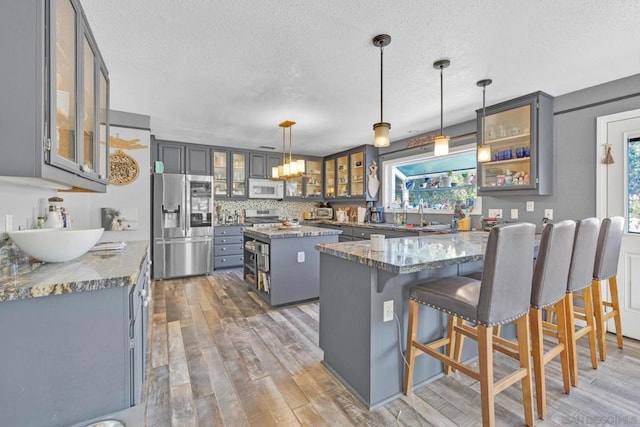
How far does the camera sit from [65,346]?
1.15m

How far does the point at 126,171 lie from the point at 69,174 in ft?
8.96

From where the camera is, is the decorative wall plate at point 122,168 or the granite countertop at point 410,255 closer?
the granite countertop at point 410,255

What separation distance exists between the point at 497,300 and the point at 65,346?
6.02 feet

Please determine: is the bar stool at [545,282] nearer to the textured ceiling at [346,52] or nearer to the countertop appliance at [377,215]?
the textured ceiling at [346,52]

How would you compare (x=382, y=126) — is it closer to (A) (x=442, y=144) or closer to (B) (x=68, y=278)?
(A) (x=442, y=144)

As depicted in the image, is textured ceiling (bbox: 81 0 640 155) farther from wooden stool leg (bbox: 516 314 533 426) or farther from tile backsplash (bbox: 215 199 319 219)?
tile backsplash (bbox: 215 199 319 219)

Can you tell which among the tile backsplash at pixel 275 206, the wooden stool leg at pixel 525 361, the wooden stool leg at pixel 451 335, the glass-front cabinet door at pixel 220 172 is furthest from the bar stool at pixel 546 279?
the tile backsplash at pixel 275 206

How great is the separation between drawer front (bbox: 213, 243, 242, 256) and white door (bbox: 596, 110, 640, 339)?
4940mm

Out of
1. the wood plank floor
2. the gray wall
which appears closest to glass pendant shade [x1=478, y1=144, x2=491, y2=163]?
the gray wall

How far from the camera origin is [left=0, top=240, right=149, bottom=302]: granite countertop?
42.3 inches

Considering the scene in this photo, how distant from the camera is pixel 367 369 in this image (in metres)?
1.67

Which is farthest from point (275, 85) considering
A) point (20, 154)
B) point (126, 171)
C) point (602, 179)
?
point (602, 179)

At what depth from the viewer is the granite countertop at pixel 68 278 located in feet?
3.52

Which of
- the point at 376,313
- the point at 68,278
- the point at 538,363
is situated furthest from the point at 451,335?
the point at 68,278
